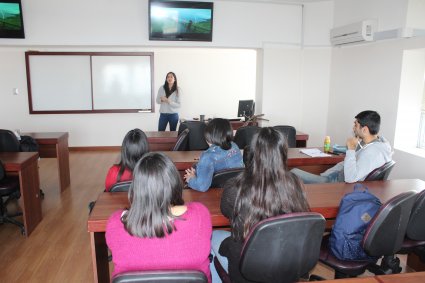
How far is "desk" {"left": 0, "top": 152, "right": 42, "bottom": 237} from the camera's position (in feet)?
10.3

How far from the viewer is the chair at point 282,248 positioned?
53.2 inches

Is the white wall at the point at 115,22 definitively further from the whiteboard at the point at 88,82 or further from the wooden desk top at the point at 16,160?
the wooden desk top at the point at 16,160

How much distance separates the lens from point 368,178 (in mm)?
2523

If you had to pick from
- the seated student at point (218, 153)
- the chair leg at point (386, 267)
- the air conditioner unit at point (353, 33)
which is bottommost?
the chair leg at point (386, 267)

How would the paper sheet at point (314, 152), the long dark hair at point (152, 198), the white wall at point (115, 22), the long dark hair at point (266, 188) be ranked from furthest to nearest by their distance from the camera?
the white wall at point (115, 22) < the paper sheet at point (314, 152) < the long dark hair at point (266, 188) < the long dark hair at point (152, 198)

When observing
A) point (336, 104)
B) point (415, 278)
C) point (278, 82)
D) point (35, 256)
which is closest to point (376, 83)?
point (336, 104)

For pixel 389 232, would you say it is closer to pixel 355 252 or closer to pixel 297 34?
pixel 355 252

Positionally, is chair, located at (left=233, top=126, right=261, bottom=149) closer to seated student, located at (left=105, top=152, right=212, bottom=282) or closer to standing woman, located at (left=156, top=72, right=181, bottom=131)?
standing woman, located at (left=156, top=72, right=181, bottom=131)

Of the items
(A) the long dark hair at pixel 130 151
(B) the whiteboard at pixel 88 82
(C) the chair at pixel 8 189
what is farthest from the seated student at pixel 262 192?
(B) the whiteboard at pixel 88 82

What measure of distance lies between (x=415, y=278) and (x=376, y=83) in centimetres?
356

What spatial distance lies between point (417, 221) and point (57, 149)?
3.96 metres

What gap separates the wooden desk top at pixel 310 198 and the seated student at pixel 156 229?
50 cm

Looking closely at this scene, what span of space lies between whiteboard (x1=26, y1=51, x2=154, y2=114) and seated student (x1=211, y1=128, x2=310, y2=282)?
5.67m

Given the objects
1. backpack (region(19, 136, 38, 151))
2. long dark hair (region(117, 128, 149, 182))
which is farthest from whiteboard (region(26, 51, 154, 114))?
long dark hair (region(117, 128, 149, 182))
